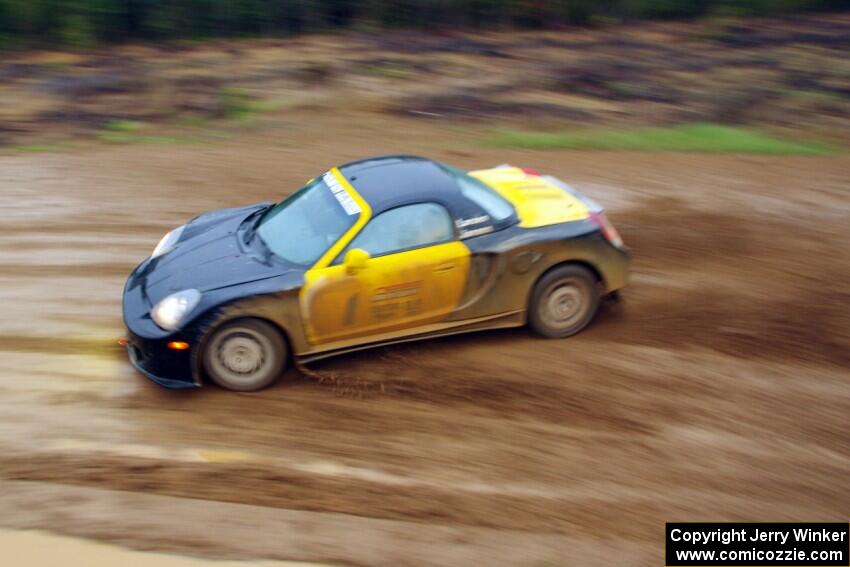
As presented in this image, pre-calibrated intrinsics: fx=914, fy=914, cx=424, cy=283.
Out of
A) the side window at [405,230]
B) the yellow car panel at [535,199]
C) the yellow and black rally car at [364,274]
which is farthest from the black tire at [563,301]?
the side window at [405,230]

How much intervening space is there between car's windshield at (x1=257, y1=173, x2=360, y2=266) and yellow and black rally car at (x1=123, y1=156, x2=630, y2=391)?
12 mm

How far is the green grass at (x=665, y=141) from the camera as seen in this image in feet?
42.4

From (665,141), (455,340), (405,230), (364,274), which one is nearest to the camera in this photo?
(364,274)

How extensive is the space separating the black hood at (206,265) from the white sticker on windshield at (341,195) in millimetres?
699

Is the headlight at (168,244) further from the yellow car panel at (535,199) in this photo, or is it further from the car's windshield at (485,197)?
the yellow car panel at (535,199)

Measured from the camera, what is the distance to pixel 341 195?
24.2 feet

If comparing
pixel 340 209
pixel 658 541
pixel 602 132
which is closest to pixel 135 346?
pixel 340 209

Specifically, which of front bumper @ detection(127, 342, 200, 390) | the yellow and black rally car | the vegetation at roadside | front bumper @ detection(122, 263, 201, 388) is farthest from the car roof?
the vegetation at roadside

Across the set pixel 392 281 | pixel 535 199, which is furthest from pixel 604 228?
pixel 392 281

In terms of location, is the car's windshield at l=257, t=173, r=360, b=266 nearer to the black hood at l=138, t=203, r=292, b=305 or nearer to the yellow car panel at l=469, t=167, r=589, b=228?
the black hood at l=138, t=203, r=292, b=305

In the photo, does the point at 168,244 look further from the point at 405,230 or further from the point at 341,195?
the point at 405,230

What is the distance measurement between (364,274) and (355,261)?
0.46 feet

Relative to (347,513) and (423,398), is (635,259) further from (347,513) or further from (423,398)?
(347,513)

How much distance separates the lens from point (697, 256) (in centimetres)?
935
